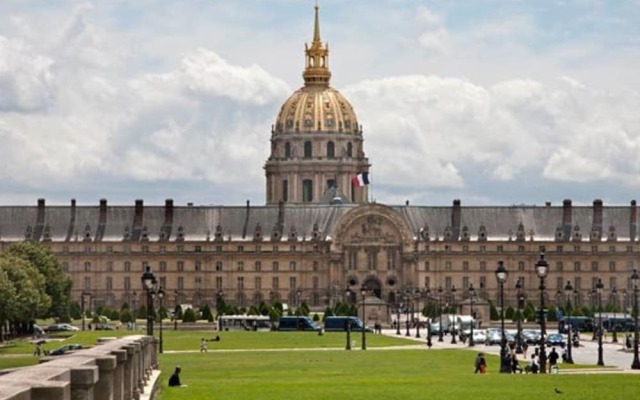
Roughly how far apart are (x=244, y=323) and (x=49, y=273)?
48.2 ft

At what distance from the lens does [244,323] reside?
12444cm

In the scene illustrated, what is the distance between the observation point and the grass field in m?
37.8

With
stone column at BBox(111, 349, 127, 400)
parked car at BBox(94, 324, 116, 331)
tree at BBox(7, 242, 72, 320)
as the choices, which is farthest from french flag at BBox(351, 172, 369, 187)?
stone column at BBox(111, 349, 127, 400)

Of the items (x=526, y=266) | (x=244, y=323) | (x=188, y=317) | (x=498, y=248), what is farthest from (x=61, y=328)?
(x=526, y=266)

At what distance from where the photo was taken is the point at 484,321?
133 m

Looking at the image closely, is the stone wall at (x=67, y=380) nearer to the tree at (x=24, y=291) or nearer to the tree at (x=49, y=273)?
the tree at (x=24, y=291)

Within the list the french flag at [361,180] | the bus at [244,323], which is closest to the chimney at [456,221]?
the french flag at [361,180]

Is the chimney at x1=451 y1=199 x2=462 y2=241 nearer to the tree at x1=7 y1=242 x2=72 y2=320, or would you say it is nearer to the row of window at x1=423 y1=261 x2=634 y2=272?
the row of window at x1=423 y1=261 x2=634 y2=272

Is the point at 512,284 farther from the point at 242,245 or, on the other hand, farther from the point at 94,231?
the point at 94,231

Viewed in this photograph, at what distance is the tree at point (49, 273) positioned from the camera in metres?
116

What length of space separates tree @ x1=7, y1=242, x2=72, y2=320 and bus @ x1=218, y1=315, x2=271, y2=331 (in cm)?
1082

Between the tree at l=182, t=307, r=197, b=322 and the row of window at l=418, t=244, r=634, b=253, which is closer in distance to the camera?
the tree at l=182, t=307, r=197, b=322

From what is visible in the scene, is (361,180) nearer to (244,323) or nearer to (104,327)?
→ (244,323)

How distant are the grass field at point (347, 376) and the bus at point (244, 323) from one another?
120ft
